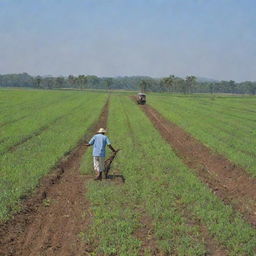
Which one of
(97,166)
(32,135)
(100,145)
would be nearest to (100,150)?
(100,145)

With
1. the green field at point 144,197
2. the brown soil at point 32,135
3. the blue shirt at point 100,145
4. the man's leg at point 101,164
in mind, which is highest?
the blue shirt at point 100,145

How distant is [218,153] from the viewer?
923 inches

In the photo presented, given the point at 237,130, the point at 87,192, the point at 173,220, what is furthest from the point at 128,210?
the point at 237,130

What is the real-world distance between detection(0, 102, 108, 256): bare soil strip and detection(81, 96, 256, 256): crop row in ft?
1.44

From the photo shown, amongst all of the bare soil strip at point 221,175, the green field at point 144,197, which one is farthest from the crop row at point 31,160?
the bare soil strip at point 221,175

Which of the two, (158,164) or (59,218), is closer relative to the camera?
(59,218)

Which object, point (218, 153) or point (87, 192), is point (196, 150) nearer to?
point (218, 153)

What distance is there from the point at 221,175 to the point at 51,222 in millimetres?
9559

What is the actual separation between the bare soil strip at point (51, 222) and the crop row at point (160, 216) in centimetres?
44

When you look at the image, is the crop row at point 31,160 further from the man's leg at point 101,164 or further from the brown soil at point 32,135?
the man's leg at point 101,164

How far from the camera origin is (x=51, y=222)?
11.6 meters

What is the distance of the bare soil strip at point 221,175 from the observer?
14.2 m

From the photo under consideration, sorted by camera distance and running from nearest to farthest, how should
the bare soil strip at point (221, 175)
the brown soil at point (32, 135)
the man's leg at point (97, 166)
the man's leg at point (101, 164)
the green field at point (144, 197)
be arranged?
1. the green field at point (144, 197)
2. the bare soil strip at point (221, 175)
3. the man's leg at point (101, 164)
4. the man's leg at point (97, 166)
5. the brown soil at point (32, 135)

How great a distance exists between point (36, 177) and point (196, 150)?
11757 millimetres
